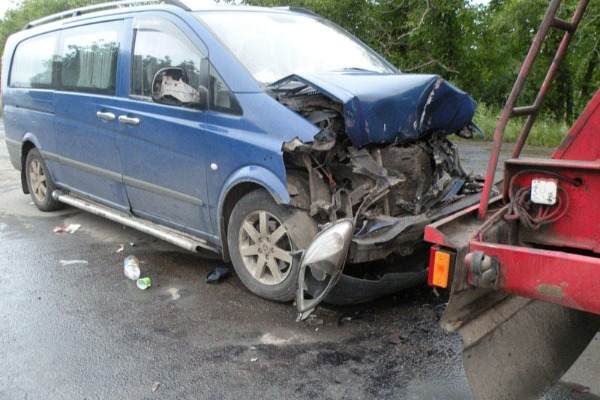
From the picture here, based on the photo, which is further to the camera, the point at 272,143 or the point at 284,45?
the point at 284,45

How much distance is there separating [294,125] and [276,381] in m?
1.57

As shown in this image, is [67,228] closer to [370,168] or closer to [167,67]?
[167,67]

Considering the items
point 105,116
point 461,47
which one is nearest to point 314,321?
point 105,116

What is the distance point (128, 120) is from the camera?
4.90m

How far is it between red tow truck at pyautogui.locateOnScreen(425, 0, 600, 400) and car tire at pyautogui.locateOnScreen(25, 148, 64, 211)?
5.24m

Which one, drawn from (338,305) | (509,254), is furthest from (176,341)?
(509,254)

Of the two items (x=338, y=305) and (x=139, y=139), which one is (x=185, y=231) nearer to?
(x=139, y=139)

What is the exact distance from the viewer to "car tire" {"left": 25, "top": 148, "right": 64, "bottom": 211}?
671cm

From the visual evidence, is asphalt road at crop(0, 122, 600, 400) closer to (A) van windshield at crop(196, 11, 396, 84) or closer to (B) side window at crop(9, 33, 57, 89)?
(A) van windshield at crop(196, 11, 396, 84)

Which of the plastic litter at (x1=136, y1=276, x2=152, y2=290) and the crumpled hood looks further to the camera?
the plastic litter at (x1=136, y1=276, x2=152, y2=290)

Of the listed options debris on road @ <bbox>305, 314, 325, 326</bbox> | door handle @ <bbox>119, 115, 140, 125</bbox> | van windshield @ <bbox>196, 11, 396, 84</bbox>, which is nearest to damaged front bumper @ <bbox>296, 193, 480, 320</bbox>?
debris on road @ <bbox>305, 314, 325, 326</bbox>

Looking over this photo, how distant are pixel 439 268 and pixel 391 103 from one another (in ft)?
5.26

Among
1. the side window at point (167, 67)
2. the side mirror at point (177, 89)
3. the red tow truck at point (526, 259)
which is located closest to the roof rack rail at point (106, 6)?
the side window at point (167, 67)

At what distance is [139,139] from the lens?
487cm
